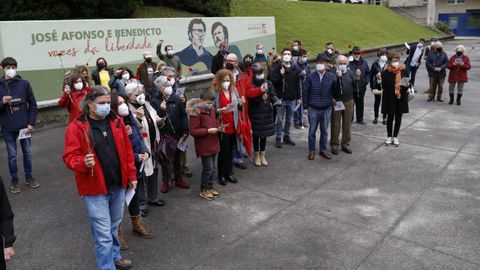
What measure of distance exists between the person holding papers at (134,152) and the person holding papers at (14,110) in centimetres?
263

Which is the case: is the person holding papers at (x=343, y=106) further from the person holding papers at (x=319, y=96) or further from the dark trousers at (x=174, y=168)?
the dark trousers at (x=174, y=168)

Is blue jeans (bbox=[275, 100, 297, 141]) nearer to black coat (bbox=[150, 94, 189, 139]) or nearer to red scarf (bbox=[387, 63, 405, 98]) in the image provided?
red scarf (bbox=[387, 63, 405, 98])

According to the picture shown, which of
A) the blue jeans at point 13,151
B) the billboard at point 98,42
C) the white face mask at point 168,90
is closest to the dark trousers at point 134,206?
the white face mask at point 168,90

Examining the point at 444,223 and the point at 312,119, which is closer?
the point at 444,223

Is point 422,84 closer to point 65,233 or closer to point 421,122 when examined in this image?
point 421,122

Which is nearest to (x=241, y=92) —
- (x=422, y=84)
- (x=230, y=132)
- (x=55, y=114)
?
(x=230, y=132)

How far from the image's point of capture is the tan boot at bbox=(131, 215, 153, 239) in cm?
498

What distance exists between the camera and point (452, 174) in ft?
22.7

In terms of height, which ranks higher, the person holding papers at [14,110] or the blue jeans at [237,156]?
the person holding papers at [14,110]

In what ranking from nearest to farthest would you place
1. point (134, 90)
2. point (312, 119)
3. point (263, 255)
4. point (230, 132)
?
point (263, 255), point (134, 90), point (230, 132), point (312, 119)

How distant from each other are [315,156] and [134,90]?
13.6 ft

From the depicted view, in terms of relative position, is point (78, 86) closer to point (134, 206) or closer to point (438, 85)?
point (134, 206)

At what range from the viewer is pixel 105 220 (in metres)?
3.90

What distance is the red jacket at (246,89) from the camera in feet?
22.8
